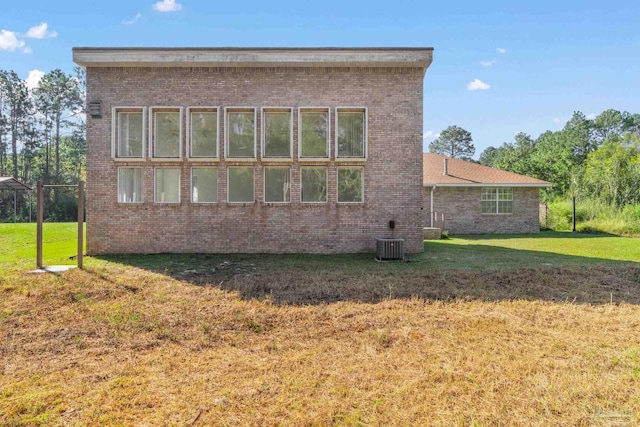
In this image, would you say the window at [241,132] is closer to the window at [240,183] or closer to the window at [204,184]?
the window at [240,183]

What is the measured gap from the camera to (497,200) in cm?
1808

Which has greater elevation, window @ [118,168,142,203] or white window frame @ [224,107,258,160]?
white window frame @ [224,107,258,160]

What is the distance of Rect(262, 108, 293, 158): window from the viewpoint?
1065 cm

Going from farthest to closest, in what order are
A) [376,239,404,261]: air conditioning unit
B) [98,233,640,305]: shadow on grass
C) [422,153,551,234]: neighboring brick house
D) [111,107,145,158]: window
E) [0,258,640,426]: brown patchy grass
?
[422,153,551,234]: neighboring brick house
[111,107,145,158]: window
[376,239,404,261]: air conditioning unit
[98,233,640,305]: shadow on grass
[0,258,640,426]: brown patchy grass

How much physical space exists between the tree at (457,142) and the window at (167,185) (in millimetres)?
67817

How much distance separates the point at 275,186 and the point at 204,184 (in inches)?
84.5

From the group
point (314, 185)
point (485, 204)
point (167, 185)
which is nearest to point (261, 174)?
point (314, 185)

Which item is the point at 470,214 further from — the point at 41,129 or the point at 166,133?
the point at 41,129

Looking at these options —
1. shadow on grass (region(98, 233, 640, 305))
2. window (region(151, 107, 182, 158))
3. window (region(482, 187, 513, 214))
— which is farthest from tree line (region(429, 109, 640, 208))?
window (region(151, 107, 182, 158))

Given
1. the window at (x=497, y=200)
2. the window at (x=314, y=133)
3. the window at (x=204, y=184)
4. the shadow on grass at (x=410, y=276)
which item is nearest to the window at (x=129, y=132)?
the window at (x=204, y=184)

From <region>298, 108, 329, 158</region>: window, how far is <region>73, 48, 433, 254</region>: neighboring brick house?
0.03 meters

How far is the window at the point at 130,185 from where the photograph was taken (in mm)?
10508

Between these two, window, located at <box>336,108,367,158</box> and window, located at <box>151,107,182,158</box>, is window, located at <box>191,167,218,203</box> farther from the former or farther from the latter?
window, located at <box>336,108,367,158</box>

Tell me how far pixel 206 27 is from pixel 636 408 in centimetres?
1486
